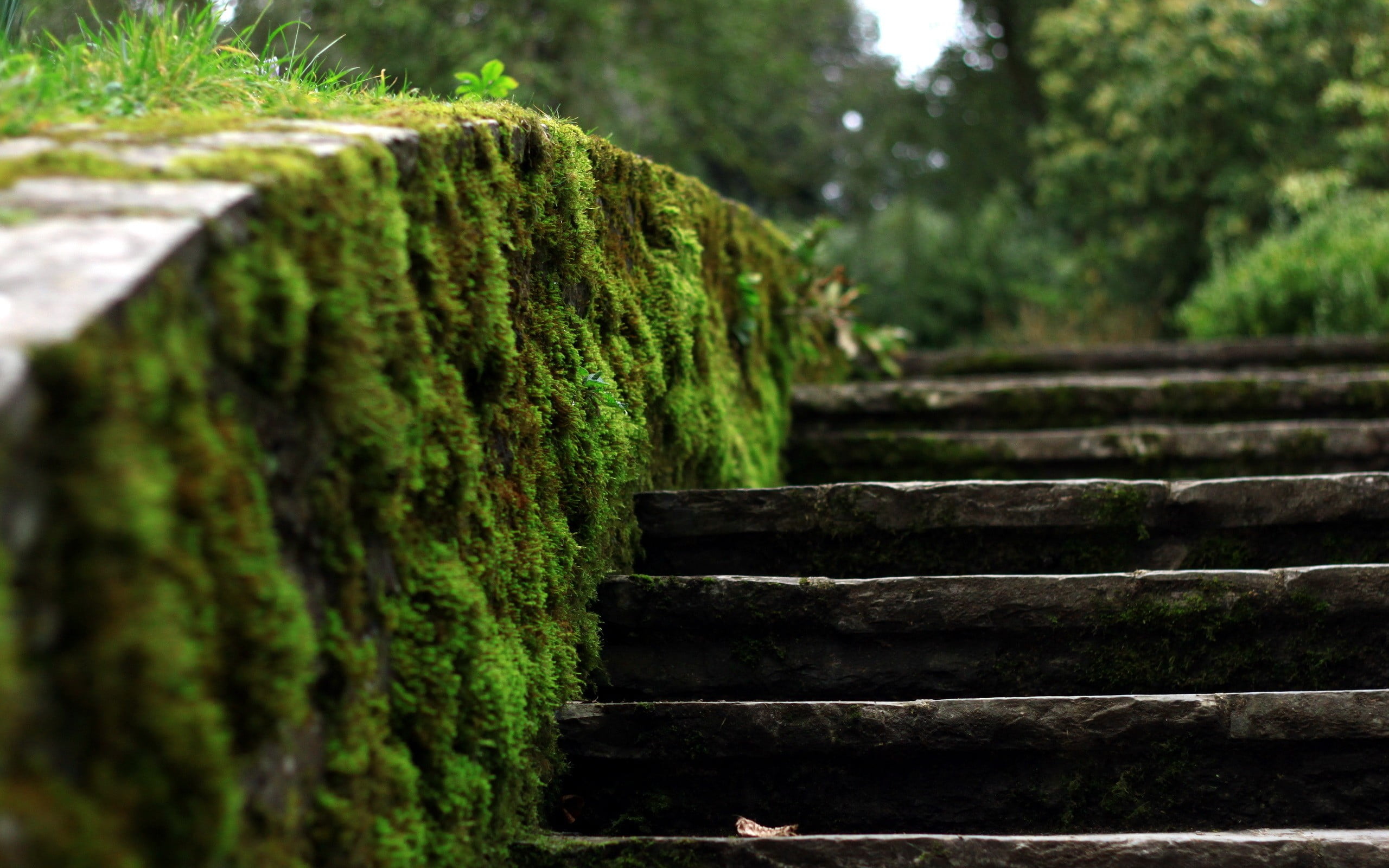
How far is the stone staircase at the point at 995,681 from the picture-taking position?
6.73 feet

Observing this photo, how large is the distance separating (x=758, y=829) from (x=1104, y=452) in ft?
7.81

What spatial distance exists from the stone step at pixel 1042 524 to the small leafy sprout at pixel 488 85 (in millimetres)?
1072

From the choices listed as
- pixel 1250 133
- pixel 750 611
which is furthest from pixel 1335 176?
pixel 750 611

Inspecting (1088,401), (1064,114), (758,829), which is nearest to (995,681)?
(758,829)

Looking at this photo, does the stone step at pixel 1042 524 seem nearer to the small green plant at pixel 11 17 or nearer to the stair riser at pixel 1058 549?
the stair riser at pixel 1058 549

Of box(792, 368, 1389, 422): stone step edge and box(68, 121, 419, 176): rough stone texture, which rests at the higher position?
box(68, 121, 419, 176): rough stone texture

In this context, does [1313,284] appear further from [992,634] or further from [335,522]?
[335,522]

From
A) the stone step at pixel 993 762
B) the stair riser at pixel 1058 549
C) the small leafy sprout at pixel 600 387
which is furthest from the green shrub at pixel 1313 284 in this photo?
the small leafy sprout at pixel 600 387

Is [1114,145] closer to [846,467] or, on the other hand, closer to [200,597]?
[846,467]

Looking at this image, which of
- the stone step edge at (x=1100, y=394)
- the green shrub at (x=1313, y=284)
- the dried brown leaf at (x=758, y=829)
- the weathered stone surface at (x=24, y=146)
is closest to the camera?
the weathered stone surface at (x=24, y=146)

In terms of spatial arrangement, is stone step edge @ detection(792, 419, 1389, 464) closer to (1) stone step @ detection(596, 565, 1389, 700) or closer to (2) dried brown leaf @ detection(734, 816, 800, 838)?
(1) stone step @ detection(596, 565, 1389, 700)

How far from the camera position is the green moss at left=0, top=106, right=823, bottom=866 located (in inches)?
33.6

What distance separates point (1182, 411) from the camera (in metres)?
4.25

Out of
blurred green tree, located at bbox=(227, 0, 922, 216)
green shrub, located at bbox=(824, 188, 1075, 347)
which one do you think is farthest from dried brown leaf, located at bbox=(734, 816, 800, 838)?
green shrub, located at bbox=(824, 188, 1075, 347)
